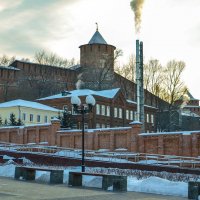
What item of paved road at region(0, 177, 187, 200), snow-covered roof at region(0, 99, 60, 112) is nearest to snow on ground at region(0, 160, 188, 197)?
paved road at region(0, 177, 187, 200)

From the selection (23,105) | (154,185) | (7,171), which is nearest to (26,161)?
(7,171)

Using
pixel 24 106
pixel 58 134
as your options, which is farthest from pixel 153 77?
pixel 58 134

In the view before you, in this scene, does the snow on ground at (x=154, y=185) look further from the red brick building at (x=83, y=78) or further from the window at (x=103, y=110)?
A: the red brick building at (x=83, y=78)

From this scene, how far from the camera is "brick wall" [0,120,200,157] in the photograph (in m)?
27.0

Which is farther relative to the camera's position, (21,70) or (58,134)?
(21,70)

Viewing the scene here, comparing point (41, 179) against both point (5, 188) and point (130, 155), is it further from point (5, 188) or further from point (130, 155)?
point (130, 155)

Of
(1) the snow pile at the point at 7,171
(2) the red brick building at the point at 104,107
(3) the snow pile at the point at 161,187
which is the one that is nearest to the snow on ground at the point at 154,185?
(3) the snow pile at the point at 161,187

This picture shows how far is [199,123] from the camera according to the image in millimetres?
82250

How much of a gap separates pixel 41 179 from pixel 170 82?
4751 cm

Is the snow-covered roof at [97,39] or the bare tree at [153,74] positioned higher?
the snow-covered roof at [97,39]

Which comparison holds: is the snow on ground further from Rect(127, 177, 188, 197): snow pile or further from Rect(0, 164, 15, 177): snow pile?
Rect(0, 164, 15, 177): snow pile

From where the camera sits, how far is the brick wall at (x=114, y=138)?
27016 mm

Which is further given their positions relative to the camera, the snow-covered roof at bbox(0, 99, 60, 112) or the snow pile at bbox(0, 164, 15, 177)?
the snow-covered roof at bbox(0, 99, 60, 112)

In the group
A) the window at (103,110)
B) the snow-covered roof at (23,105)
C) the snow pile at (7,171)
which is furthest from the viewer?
the window at (103,110)
